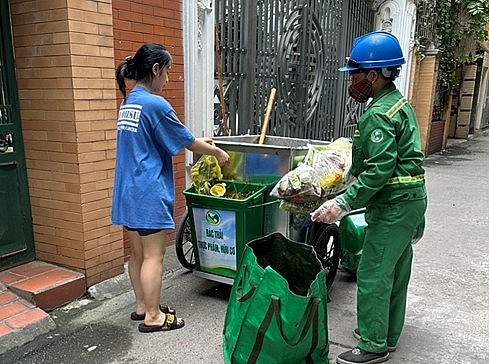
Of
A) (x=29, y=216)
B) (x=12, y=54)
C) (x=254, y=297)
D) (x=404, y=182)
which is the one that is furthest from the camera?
(x=29, y=216)

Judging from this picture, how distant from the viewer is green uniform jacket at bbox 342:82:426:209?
8.13 feet

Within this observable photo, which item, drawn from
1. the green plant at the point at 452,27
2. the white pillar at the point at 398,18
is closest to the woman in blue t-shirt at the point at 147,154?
the white pillar at the point at 398,18

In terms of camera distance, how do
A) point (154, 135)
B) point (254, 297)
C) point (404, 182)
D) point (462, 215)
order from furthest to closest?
point (462, 215), point (154, 135), point (404, 182), point (254, 297)

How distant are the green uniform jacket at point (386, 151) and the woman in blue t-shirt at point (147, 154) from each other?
1.11 meters

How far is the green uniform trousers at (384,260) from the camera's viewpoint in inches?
103

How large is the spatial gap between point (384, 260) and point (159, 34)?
288 centimetres

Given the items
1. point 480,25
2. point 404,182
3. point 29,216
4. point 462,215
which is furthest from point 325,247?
point 480,25

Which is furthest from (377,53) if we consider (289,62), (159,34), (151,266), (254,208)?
(289,62)

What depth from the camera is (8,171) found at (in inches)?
137

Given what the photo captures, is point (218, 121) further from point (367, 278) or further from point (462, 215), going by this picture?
point (462, 215)

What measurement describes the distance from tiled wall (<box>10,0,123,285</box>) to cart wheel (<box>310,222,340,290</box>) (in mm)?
1636

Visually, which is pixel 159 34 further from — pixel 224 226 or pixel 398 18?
pixel 398 18

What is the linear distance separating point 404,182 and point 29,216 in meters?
2.90

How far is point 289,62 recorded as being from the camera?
6379mm
